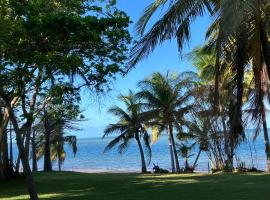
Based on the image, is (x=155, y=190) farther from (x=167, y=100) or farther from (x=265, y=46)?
(x=167, y=100)

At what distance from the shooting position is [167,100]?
104 feet

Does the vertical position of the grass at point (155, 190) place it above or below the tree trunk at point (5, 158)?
below

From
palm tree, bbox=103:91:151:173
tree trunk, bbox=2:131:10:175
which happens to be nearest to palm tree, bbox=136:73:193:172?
palm tree, bbox=103:91:151:173

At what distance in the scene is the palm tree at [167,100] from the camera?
31875mm

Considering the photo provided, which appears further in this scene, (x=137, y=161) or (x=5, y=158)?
(x=137, y=161)

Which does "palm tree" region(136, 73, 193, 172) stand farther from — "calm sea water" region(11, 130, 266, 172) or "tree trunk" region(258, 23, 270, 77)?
"tree trunk" region(258, 23, 270, 77)

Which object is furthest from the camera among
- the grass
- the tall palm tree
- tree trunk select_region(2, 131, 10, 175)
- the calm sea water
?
the calm sea water

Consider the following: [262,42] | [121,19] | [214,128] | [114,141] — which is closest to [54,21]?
[121,19]

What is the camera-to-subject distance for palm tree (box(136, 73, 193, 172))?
31.9 meters

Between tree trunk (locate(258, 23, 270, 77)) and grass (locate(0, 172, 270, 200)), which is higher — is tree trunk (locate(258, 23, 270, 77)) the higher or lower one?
the higher one

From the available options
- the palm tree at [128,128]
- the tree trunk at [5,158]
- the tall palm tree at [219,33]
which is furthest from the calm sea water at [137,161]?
the tall palm tree at [219,33]

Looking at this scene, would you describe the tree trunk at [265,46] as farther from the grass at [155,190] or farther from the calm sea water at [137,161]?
the calm sea water at [137,161]

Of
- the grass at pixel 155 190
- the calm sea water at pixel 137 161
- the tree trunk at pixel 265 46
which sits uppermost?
the tree trunk at pixel 265 46

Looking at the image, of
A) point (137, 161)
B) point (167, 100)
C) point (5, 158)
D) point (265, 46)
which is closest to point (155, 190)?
point (265, 46)
